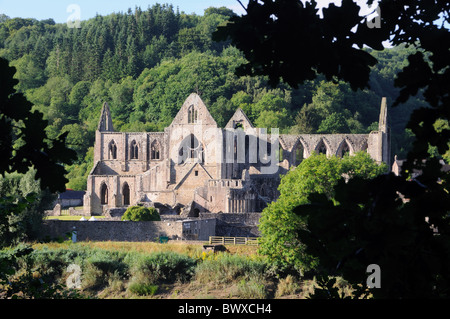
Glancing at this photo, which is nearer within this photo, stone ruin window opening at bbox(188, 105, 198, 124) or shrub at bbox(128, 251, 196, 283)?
shrub at bbox(128, 251, 196, 283)

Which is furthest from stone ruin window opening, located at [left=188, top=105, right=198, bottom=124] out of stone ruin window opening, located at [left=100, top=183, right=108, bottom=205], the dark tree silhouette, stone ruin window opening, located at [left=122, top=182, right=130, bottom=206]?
the dark tree silhouette

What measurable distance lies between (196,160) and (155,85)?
52.9 metres

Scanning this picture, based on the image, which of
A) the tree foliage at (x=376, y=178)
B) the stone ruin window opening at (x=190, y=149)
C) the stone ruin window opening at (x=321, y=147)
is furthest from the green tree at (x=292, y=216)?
the tree foliage at (x=376, y=178)

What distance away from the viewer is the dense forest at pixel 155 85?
101 m

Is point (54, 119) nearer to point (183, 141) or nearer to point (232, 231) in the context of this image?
point (183, 141)

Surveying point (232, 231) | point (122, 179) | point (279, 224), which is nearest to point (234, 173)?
point (122, 179)

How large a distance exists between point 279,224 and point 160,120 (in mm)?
71862

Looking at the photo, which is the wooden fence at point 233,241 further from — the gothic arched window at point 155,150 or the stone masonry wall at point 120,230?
the gothic arched window at point 155,150

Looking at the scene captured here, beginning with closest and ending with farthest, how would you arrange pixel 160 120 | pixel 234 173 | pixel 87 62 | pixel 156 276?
pixel 156 276, pixel 234 173, pixel 160 120, pixel 87 62

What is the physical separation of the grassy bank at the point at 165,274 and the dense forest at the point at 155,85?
48753 mm

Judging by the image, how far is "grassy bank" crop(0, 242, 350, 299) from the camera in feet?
112

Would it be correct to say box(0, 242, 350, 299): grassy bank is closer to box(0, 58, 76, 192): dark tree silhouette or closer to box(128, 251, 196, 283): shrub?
box(128, 251, 196, 283): shrub

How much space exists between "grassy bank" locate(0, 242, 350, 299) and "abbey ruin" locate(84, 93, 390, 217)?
19.0 m

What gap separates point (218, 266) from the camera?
36344 millimetres
